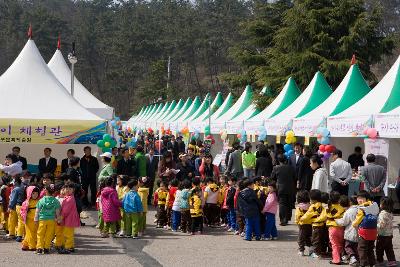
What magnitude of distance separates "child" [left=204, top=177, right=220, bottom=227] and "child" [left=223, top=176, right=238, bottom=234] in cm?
30

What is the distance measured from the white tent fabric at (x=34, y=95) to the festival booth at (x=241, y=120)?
804 cm

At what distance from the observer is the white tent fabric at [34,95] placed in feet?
47.8

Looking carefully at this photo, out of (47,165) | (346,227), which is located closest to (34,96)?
(47,165)

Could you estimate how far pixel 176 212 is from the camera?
11.6 metres

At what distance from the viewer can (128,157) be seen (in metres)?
14.7

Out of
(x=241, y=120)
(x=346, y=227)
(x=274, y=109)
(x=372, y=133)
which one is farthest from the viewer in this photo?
(x=241, y=120)

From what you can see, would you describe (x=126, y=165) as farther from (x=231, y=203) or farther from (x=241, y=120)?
(x=241, y=120)

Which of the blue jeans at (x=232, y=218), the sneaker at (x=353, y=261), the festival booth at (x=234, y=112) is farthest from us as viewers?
the festival booth at (x=234, y=112)

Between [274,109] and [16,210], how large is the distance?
41.3 ft

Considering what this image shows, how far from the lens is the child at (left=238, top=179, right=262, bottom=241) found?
10.5m

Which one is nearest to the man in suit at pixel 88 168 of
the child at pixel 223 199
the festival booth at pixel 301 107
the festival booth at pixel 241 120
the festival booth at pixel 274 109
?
the child at pixel 223 199

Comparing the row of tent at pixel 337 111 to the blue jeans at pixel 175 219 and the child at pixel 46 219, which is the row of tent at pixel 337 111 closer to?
the blue jeans at pixel 175 219

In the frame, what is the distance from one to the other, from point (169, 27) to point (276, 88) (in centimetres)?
5472

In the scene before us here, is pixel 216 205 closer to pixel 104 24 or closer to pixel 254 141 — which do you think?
pixel 254 141
